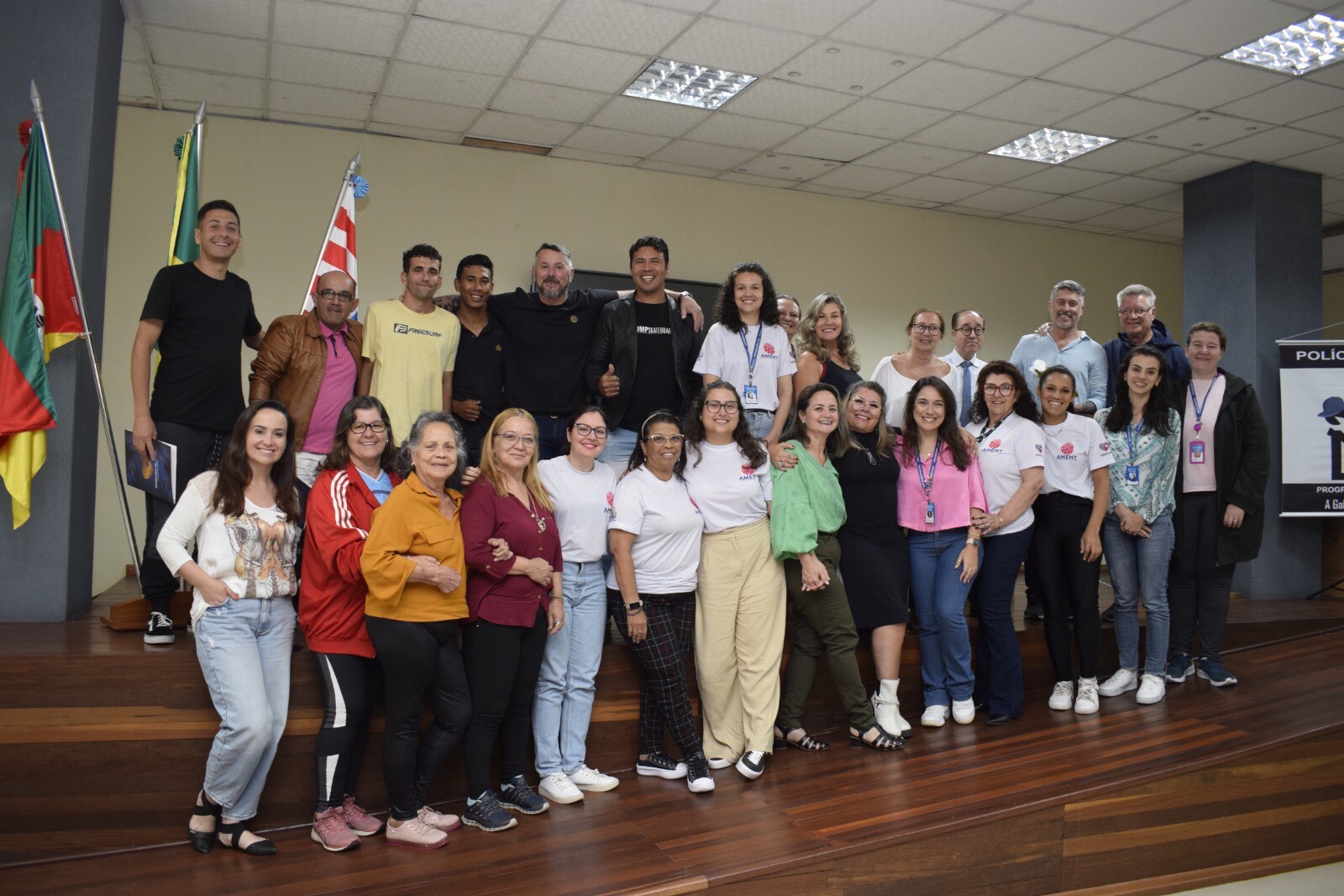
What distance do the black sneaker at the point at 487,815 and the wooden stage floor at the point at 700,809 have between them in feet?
0.15

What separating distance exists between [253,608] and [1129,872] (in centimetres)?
316

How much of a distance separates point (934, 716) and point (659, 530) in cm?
155

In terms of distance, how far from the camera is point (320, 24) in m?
5.08

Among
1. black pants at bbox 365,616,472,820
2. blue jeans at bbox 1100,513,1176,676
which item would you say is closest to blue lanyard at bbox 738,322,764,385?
black pants at bbox 365,616,472,820

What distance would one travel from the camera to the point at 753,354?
13.7 ft

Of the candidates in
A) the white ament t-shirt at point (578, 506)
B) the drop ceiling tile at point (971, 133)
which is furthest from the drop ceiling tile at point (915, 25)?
the white ament t-shirt at point (578, 506)

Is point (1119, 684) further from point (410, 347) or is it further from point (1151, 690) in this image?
point (410, 347)

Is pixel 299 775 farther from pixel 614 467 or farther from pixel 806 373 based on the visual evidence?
pixel 806 373

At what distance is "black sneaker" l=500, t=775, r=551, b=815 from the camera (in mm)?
3307

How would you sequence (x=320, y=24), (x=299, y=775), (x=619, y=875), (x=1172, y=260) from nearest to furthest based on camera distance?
(x=619, y=875) < (x=299, y=775) < (x=320, y=24) < (x=1172, y=260)

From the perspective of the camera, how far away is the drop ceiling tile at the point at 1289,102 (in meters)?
5.82

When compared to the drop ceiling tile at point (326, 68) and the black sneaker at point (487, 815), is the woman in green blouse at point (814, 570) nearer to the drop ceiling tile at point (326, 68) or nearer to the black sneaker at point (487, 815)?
the black sneaker at point (487, 815)

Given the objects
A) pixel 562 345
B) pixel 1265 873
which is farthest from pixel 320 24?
pixel 1265 873

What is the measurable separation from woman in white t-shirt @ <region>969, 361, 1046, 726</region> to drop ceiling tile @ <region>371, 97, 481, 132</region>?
3.99 m
